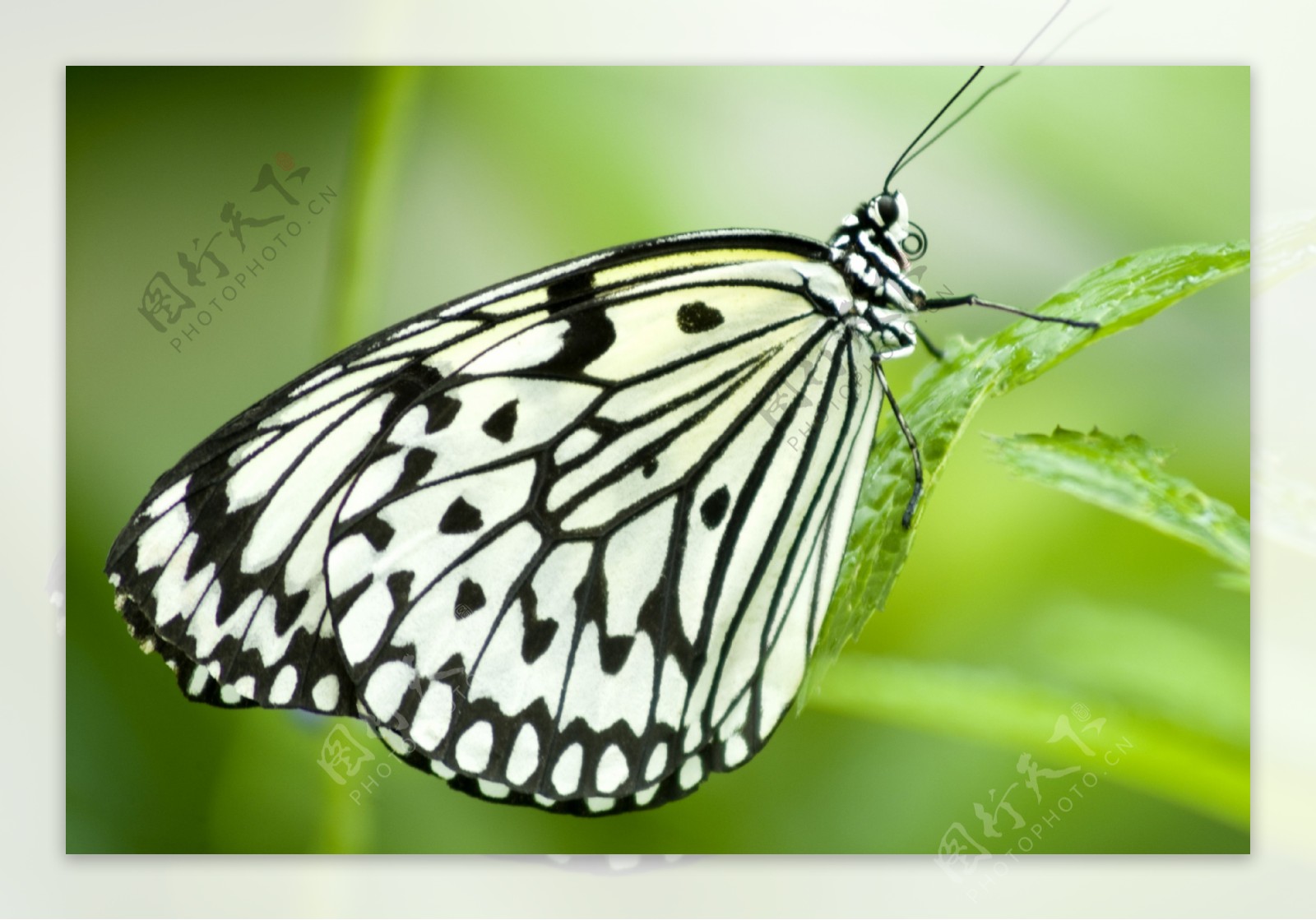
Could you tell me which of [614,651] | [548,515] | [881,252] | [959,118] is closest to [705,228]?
[881,252]

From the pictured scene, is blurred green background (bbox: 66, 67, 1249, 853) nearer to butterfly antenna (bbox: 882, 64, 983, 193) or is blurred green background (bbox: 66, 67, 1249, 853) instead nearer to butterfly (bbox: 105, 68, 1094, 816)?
butterfly antenna (bbox: 882, 64, 983, 193)

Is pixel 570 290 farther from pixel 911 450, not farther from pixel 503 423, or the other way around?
pixel 911 450

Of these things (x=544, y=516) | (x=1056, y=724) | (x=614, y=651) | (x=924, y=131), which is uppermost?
(x=924, y=131)

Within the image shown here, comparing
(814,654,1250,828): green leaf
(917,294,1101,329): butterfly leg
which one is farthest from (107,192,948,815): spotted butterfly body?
(814,654,1250,828): green leaf

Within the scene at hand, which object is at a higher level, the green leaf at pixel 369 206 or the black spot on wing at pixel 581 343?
the green leaf at pixel 369 206

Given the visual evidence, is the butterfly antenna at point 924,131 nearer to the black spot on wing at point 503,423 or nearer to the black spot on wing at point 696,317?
the black spot on wing at point 696,317

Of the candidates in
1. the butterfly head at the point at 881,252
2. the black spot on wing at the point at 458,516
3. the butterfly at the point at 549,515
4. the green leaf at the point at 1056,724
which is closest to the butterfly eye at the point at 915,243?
the butterfly head at the point at 881,252
